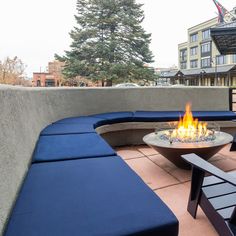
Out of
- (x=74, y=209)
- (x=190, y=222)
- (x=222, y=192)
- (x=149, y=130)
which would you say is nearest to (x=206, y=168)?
(x=222, y=192)

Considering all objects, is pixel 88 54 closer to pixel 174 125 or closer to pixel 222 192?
pixel 174 125

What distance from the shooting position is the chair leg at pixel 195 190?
184cm

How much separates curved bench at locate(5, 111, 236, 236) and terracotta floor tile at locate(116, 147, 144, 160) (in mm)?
1737

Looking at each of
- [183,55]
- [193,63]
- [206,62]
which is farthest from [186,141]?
[183,55]

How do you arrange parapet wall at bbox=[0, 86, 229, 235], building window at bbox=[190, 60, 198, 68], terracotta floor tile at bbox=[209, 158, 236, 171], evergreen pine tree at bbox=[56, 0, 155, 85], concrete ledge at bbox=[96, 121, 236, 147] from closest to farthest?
terracotta floor tile at bbox=[209, 158, 236, 171] → parapet wall at bbox=[0, 86, 229, 235] → concrete ledge at bbox=[96, 121, 236, 147] → evergreen pine tree at bbox=[56, 0, 155, 85] → building window at bbox=[190, 60, 198, 68]

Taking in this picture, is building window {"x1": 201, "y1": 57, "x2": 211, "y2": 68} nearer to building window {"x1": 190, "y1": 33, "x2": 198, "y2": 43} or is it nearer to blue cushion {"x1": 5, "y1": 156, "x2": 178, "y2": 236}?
building window {"x1": 190, "y1": 33, "x2": 198, "y2": 43}

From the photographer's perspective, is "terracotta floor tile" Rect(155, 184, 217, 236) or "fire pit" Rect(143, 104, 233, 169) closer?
"terracotta floor tile" Rect(155, 184, 217, 236)

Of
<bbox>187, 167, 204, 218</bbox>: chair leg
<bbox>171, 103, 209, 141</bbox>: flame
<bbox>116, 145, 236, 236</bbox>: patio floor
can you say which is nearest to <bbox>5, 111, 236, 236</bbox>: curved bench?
<bbox>187, 167, 204, 218</bbox>: chair leg

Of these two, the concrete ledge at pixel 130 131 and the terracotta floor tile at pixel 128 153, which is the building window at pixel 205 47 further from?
the terracotta floor tile at pixel 128 153

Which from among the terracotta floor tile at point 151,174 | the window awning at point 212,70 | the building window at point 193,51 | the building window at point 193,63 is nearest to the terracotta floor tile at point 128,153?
the terracotta floor tile at point 151,174

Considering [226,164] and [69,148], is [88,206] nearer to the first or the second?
[69,148]

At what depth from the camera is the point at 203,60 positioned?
40.6 m

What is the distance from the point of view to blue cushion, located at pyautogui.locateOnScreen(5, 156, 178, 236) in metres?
1.01

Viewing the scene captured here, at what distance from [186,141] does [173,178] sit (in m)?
0.50
